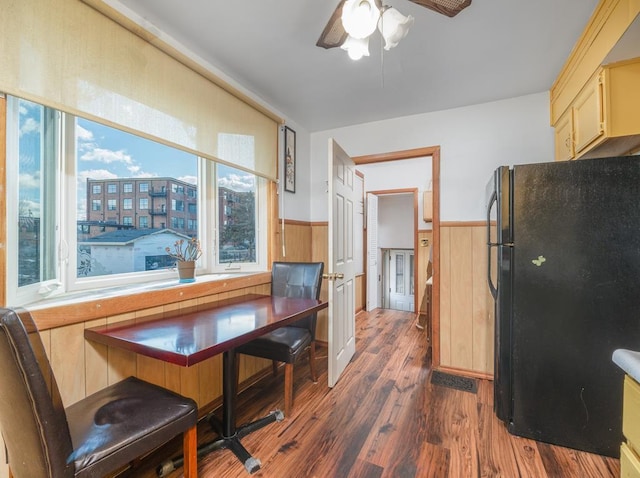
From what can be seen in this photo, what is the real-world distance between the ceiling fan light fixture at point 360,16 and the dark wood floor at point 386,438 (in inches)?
78.2

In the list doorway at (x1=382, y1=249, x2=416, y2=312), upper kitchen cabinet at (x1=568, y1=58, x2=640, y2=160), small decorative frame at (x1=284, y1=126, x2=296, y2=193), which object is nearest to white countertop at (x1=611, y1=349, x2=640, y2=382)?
upper kitchen cabinet at (x1=568, y1=58, x2=640, y2=160)

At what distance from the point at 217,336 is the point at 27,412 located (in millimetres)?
575

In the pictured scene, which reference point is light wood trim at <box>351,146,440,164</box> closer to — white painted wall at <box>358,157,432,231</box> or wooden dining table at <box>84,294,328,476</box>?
white painted wall at <box>358,157,432,231</box>

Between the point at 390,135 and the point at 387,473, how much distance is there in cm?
261

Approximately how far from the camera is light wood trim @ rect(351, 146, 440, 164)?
265 cm

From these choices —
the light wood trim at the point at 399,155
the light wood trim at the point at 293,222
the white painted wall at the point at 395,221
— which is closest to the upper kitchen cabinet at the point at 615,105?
the light wood trim at the point at 399,155

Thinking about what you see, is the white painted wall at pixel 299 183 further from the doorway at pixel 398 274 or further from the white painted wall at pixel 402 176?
the doorway at pixel 398 274

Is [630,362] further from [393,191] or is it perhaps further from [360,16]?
[393,191]

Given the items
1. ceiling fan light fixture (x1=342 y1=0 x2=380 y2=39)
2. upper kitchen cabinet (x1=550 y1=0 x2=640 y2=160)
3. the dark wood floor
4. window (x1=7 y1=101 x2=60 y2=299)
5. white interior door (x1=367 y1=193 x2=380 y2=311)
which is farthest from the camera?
white interior door (x1=367 y1=193 x2=380 y2=311)

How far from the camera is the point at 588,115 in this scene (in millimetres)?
1661

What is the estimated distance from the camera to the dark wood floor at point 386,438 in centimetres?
145

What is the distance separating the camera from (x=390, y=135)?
2830 mm

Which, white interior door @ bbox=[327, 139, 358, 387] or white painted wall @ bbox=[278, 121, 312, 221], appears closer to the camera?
white interior door @ bbox=[327, 139, 358, 387]

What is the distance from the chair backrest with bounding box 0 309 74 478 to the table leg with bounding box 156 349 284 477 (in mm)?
677
